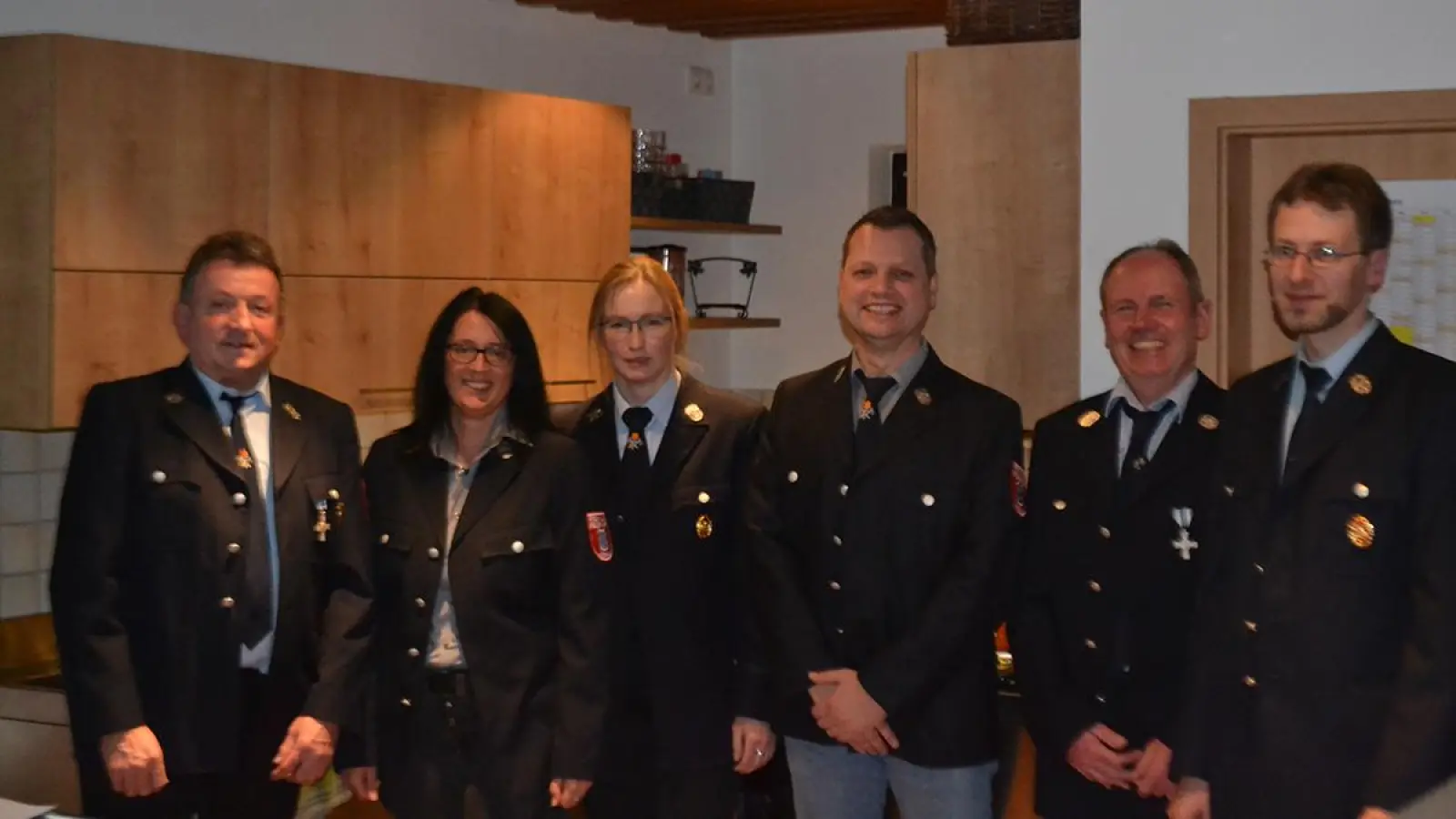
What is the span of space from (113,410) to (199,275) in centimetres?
26

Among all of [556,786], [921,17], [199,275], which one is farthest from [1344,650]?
[921,17]

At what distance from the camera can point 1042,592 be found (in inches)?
107

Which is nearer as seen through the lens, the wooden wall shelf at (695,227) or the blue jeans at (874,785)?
the blue jeans at (874,785)

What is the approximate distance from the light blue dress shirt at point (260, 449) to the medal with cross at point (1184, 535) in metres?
1.46

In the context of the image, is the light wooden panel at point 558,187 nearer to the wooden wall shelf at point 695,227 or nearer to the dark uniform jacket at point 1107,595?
the wooden wall shelf at point 695,227

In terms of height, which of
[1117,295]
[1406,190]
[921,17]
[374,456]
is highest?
[921,17]

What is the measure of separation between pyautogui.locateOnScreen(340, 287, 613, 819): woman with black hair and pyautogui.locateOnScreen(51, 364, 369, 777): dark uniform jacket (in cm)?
10

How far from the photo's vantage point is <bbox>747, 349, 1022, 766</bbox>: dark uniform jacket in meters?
2.69

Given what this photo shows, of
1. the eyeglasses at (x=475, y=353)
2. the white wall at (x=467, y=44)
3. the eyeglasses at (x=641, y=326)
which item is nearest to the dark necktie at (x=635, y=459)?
the eyeglasses at (x=641, y=326)

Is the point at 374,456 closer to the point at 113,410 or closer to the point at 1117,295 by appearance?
the point at 113,410

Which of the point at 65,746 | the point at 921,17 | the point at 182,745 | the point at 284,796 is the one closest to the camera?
the point at 182,745

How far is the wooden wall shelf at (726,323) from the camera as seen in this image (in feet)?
18.7

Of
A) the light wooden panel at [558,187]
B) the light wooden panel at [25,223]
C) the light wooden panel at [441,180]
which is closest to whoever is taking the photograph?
the light wooden panel at [25,223]

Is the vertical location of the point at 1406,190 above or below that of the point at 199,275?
above
